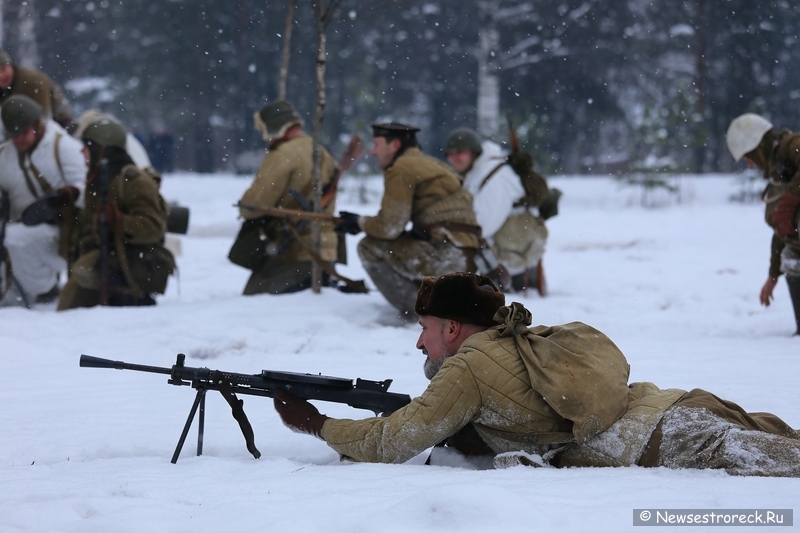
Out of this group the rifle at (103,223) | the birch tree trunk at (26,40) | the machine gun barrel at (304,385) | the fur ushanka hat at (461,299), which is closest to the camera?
the fur ushanka hat at (461,299)

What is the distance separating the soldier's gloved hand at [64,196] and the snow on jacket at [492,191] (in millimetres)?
3430

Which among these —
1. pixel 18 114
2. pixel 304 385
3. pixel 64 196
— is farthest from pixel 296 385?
pixel 18 114

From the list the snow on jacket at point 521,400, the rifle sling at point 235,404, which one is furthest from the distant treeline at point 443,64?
the snow on jacket at point 521,400

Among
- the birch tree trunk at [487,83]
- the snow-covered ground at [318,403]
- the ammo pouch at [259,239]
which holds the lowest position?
the snow-covered ground at [318,403]

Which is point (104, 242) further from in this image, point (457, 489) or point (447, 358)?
point (457, 489)

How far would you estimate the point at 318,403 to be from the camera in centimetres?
497

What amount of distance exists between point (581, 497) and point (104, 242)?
5607 mm

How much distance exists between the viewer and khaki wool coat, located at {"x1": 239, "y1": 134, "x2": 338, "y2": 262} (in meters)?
7.80

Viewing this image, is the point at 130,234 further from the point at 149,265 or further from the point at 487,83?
the point at 487,83

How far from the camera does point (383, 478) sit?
3.31 metres

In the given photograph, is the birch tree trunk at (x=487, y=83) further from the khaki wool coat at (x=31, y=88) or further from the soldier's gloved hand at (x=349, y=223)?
the soldier's gloved hand at (x=349, y=223)

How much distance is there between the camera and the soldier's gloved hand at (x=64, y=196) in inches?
326

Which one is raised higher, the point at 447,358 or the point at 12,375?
the point at 447,358

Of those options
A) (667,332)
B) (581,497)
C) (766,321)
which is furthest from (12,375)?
(766,321)
